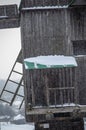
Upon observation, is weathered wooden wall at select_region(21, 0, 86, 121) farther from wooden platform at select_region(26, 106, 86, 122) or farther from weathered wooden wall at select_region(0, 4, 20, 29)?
wooden platform at select_region(26, 106, 86, 122)

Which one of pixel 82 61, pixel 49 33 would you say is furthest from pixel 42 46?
pixel 82 61

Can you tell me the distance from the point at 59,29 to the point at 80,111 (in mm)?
5212

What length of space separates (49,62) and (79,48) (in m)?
2.40

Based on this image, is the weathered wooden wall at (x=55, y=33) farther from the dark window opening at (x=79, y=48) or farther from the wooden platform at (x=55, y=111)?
the wooden platform at (x=55, y=111)

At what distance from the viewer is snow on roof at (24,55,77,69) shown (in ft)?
76.0

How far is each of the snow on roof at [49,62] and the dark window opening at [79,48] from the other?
0.69 m

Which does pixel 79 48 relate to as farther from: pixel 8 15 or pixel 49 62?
pixel 8 15

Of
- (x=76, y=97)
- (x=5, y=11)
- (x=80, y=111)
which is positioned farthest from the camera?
(x=5, y=11)

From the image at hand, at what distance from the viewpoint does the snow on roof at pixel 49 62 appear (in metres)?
23.2

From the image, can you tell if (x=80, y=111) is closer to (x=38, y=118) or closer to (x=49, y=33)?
(x=38, y=118)

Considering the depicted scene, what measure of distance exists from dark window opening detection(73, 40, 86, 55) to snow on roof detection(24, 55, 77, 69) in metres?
0.69

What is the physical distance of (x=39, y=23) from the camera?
81.0ft

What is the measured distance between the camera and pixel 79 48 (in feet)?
82.2

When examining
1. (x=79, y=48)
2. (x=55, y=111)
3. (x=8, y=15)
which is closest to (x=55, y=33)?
(x=79, y=48)
